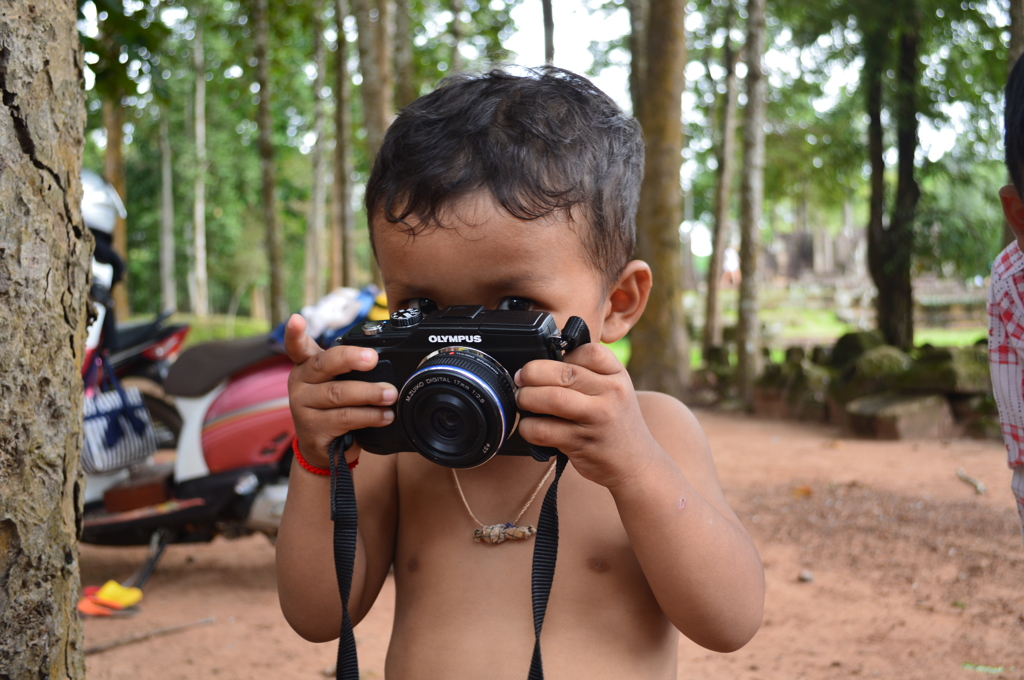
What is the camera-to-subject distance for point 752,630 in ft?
4.97

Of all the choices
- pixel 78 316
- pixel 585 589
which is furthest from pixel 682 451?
pixel 78 316

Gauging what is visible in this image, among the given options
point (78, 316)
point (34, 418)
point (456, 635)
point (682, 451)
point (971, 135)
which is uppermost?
point (971, 135)

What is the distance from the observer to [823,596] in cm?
330

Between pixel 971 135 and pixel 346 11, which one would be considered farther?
pixel 346 11

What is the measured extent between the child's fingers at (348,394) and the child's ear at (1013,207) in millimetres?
1319

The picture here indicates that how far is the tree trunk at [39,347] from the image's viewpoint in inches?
49.9

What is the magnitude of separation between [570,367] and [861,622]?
7.56ft

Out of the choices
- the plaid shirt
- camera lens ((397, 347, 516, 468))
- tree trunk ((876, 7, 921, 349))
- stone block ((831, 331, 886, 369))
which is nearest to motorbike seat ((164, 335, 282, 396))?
camera lens ((397, 347, 516, 468))

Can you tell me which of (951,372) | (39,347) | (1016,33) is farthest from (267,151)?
(39,347)

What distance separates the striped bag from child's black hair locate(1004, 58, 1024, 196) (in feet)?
11.9

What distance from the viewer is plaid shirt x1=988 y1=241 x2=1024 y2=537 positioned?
6.38 feet

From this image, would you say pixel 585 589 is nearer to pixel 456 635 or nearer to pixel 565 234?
pixel 456 635

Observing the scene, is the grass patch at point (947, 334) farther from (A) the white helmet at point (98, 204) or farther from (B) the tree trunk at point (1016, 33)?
(A) the white helmet at point (98, 204)

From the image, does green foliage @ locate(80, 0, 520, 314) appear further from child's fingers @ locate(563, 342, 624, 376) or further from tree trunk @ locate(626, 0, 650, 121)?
child's fingers @ locate(563, 342, 624, 376)
